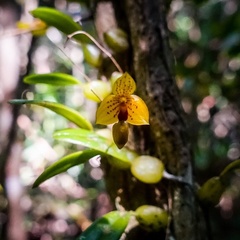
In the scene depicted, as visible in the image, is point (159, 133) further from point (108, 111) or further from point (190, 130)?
point (190, 130)

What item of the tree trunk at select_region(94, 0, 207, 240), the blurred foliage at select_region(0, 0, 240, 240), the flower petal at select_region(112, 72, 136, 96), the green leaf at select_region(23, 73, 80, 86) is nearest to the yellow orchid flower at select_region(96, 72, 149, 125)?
the flower petal at select_region(112, 72, 136, 96)

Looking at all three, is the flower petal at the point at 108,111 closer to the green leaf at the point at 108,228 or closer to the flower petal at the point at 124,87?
the flower petal at the point at 124,87

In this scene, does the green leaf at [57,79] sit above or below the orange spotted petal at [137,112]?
above

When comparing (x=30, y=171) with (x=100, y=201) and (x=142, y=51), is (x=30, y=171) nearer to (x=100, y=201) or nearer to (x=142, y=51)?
(x=100, y=201)

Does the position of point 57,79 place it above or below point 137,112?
above

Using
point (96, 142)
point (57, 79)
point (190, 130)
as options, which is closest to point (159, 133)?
point (96, 142)

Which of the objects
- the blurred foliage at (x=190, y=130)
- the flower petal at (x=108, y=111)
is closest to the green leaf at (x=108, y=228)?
the flower petal at (x=108, y=111)
